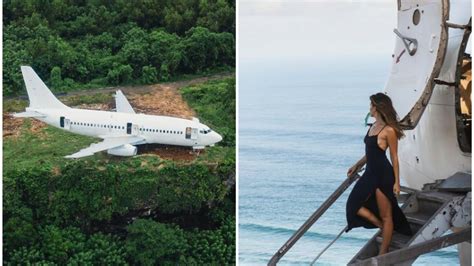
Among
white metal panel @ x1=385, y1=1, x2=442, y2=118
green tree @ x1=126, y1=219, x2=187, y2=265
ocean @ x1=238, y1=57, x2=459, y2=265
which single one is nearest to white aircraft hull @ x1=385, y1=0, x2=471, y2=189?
white metal panel @ x1=385, y1=1, x2=442, y2=118

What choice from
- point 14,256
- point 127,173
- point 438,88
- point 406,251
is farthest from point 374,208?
point 14,256

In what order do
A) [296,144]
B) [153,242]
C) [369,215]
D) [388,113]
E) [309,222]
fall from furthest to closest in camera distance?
[296,144] < [153,242] < [309,222] < [369,215] < [388,113]

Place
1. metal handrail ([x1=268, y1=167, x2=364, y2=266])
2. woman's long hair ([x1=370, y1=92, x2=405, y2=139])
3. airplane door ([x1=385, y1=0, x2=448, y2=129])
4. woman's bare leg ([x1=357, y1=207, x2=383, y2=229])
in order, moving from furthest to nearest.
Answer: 1. metal handrail ([x1=268, y1=167, x2=364, y2=266])
2. woman's bare leg ([x1=357, y1=207, x2=383, y2=229])
3. woman's long hair ([x1=370, y1=92, x2=405, y2=139])
4. airplane door ([x1=385, y1=0, x2=448, y2=129])

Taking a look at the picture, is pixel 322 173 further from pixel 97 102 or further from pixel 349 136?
pixel 97 102

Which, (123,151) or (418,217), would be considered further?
(123,151)

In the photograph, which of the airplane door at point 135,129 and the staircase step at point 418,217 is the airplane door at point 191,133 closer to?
the airplane door at point 135,129

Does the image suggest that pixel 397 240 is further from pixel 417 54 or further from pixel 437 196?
pixel 417 54

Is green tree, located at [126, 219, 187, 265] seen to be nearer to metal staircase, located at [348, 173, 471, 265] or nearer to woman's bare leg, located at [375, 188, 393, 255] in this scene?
metal staircase, located at [348, 173, 471, 265]

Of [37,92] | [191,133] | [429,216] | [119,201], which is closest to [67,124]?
[37,92]
